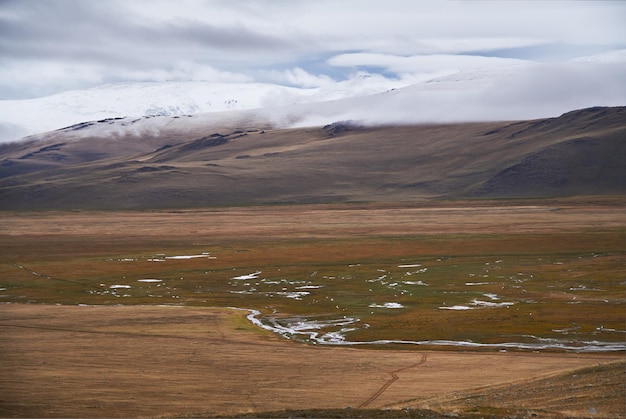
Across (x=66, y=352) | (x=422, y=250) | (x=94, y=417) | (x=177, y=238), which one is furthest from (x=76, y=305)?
(x=177, y=238)

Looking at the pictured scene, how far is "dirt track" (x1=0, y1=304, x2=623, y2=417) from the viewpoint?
33312 millimetres

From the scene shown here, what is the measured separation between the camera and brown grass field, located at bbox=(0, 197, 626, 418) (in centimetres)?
3300

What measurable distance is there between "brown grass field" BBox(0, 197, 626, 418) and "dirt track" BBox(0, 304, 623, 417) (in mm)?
106

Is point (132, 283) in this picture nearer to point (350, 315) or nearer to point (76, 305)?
point (76, 305)

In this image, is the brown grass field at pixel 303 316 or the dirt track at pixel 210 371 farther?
the dirt track at pixel 210 371

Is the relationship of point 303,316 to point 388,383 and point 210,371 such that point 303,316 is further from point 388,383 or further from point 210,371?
point 388,383

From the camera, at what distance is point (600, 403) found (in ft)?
95.5

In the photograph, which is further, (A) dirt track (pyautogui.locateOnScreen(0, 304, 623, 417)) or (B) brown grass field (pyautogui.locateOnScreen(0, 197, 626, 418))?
(A) dirt track (pyautogui.locateOnScreen(0, 304, 623, 417))

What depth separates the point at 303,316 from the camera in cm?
5616

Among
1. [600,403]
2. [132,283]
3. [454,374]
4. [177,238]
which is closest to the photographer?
[600,403]

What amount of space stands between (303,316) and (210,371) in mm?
17431

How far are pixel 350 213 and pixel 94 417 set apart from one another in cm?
13579

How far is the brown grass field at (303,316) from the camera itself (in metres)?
33.0

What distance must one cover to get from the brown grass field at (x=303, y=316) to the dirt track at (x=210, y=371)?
106mm
